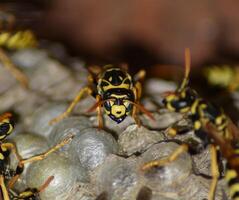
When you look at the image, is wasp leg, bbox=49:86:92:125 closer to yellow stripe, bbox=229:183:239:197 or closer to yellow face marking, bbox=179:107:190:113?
yellow face marking, bbox=179:107:190:113

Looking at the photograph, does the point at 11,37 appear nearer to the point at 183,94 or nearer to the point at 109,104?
the point at 109,104

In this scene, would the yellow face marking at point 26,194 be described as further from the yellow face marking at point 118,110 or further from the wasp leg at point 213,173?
the wasp leg at point 213,173

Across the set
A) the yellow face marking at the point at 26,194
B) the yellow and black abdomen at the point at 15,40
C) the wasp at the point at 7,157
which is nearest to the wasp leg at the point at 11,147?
the wasp at the point at 7,157

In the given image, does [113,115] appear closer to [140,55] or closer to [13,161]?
[13,161]

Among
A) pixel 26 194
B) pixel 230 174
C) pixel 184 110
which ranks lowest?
pixel 26 194

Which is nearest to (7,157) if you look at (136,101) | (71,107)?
(71,107)

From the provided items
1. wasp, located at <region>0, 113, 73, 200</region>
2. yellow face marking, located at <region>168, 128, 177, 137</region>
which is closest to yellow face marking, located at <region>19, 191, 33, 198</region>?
wasp, located at <region>0, 113, 73, 200</region>

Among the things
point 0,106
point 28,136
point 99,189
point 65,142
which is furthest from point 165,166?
point 0,106
